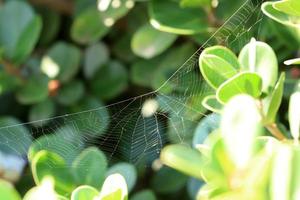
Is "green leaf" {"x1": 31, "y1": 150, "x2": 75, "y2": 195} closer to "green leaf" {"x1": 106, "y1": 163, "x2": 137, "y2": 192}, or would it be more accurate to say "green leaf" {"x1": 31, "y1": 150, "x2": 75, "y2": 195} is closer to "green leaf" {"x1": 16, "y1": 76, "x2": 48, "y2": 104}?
"green leaf" {"x1": 106, "y1": 163, "x2": 137, "y2": 192}

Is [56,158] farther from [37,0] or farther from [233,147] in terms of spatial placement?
[37,0]

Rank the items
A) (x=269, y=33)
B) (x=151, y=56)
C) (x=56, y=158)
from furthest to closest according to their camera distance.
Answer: (x=151, y=56), (x=269, y=33), (x=56, y=158)

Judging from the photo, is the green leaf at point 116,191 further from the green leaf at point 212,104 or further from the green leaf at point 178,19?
the green leaf at point 178,19

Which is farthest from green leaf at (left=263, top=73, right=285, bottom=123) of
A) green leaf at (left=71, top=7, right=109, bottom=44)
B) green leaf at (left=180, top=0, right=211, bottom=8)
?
green leaf at (left=71, top=7, right=109, bottom=44)

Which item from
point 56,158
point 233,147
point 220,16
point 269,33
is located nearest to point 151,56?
point 220,16

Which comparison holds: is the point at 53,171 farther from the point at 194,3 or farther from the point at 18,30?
the point at 18,30

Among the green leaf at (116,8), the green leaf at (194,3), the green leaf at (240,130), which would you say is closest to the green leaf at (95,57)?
the green leaf at (116,8)
